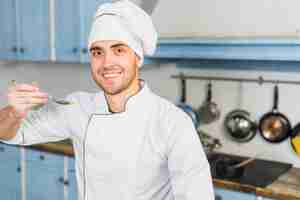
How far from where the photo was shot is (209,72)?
2.47 metres

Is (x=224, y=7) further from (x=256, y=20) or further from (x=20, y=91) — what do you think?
(x=20, y=91)

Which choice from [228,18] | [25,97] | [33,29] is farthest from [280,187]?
[33,29]

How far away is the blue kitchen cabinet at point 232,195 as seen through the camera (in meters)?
1.89

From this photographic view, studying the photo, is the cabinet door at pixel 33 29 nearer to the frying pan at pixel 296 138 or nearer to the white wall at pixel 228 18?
the white wall at pixel 228 18

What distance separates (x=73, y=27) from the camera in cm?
259

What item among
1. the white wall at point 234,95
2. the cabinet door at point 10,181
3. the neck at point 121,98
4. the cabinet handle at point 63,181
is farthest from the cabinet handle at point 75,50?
the neck at point 121,98

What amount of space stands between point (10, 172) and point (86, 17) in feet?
3.95

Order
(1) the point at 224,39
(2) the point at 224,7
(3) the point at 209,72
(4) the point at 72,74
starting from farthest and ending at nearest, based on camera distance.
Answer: (4) the point at 72,74, (3) the point at 209,72, (2) the point at 224,7, (1) the point at 224,39

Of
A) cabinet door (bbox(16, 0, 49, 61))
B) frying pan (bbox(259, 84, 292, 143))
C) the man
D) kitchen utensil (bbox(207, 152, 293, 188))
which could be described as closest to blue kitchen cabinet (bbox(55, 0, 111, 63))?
cabinet door (bbox(16, 0, 49, 61))

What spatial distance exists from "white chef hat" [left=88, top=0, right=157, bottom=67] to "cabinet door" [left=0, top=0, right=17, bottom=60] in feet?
5.82

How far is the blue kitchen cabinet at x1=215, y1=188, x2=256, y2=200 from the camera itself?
1889 mm

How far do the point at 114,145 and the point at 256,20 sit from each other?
3.88 ft

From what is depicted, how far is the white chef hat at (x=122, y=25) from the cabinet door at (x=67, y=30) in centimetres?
131

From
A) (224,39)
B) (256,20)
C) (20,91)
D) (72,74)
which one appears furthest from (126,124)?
(72,74)
